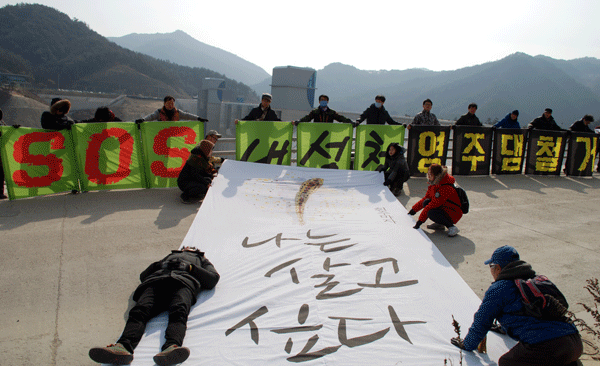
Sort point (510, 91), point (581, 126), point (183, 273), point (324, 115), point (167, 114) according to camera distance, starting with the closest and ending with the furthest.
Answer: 1. point (183, 273)
2. point (167, 114)
3. point (324, 115)
4. point (581, 126)
5. point (510, 91)

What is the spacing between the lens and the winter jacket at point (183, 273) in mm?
3281

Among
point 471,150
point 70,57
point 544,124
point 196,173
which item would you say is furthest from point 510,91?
point 196,173

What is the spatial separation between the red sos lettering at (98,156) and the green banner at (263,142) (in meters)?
2.21

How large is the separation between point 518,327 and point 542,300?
28 cm

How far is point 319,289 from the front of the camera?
146 inches

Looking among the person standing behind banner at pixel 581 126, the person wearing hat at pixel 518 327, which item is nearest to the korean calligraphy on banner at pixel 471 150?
the person standing behind banner at pixel 581 126

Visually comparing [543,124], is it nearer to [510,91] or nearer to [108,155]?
[108,155]

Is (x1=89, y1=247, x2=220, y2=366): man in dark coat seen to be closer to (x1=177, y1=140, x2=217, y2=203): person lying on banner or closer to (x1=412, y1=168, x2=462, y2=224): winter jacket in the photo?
(x1=177, y1=140, x2=217, y2=203): person lying on banner

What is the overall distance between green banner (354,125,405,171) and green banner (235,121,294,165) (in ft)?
5.55

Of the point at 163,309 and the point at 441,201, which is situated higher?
the point at 441,201

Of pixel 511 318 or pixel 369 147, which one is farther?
pixel 369 147

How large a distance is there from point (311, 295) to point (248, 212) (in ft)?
7.45

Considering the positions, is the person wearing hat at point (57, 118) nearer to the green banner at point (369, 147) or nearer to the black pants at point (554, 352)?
the green banner at point (369, 147)

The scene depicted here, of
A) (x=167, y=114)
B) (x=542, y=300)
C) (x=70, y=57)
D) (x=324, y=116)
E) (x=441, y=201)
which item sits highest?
(x=70, y=57)
